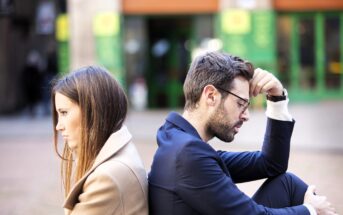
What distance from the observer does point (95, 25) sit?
63.1 feet

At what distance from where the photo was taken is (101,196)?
240cm

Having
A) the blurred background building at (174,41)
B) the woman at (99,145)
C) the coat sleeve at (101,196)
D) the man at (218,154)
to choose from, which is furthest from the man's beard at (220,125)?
the blurred background building at (174,41)

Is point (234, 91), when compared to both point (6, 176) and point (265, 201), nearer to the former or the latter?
point (265, 201)

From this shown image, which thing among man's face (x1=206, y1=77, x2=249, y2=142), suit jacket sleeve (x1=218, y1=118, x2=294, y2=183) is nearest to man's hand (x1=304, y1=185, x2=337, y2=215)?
suit jacket sleeve (x1=218, y1=118, x2=294, y2=183)

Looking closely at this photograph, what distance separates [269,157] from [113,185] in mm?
948

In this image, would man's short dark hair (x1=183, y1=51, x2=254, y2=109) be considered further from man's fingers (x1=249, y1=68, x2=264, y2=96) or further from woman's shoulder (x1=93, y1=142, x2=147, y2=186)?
woman's shoulder (x1=93, y1=142, x2=147, y2=186)

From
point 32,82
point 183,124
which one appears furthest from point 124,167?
point 32,82

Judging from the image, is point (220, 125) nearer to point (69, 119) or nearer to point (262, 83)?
point (262, 83)

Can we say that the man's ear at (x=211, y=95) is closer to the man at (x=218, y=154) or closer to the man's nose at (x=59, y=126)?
the man at (x=218, y=154)

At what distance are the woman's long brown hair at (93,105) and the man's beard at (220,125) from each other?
36 centimetres

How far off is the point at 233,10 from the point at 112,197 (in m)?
17.2

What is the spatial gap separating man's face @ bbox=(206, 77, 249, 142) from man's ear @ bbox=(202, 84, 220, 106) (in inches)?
1.1

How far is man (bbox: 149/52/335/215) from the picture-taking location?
2.50m

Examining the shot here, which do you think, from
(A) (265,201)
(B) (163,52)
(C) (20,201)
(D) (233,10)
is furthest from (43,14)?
(A) (265,201)
